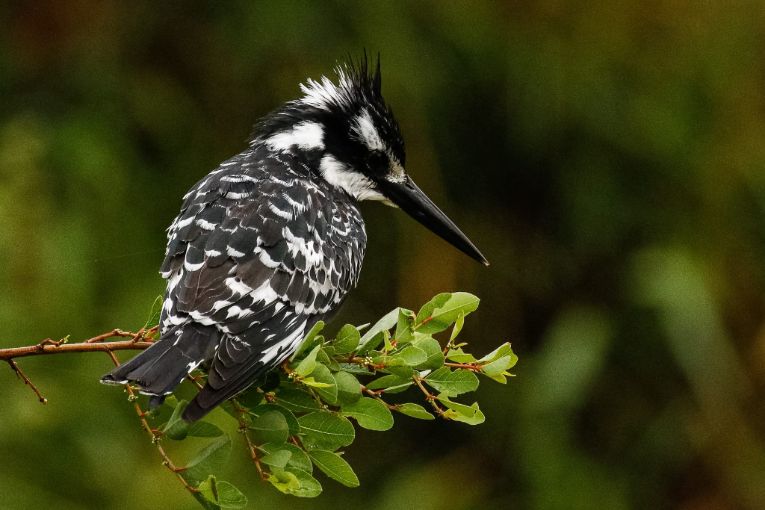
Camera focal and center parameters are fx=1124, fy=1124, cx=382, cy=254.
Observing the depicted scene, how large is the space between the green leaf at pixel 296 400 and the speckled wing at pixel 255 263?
0.21 ft

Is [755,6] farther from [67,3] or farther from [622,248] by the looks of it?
[67,3]

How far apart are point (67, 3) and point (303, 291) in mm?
Answer: 3046

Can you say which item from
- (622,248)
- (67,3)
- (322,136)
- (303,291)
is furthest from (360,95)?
(67,3)

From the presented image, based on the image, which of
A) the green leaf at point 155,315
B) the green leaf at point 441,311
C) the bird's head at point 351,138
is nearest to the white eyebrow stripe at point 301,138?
the bird's head at point 351,138

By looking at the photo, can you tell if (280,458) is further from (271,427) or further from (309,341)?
(309,341)

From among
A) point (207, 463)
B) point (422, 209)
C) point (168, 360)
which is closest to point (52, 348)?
point (168, 360)

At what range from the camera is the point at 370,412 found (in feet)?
7.39

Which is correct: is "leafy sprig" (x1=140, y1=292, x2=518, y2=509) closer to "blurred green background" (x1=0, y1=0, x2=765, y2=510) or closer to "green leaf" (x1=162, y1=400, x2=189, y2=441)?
"green leaf" (x1=162, y1=400, x2=189, y2=441)

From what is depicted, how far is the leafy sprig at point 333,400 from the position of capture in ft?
7.04

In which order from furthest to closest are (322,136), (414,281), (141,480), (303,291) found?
(414,281)
(141,480)
(322,136)
(303,291)

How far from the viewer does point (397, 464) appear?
5.00m

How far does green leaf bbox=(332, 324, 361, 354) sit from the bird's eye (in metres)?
1.18

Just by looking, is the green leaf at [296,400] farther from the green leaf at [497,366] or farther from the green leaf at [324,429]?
the green leaf at [497,366]

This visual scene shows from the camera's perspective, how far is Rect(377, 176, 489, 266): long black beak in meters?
3.45
